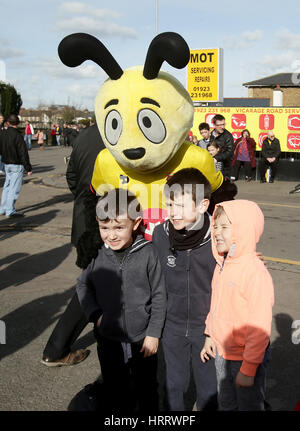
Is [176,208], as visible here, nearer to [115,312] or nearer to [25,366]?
[115,312]

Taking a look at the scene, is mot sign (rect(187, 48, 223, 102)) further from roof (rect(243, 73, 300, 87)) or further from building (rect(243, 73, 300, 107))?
roof (rect(243, 73, 300, 87))

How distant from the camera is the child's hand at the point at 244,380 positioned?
2.14m

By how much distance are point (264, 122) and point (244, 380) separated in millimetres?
12638

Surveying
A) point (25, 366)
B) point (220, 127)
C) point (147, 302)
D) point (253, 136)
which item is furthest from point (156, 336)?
point (253, 136)

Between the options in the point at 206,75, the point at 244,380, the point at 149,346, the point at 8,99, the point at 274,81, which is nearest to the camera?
the point at 244,380

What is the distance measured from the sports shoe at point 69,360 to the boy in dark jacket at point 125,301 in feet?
2.90

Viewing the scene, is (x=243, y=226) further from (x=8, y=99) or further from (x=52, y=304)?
(x=8, y=99)

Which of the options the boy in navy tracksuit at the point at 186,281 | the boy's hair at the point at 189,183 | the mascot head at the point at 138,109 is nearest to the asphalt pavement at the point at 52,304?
the boy in navy tracksuit at the point at 186,281

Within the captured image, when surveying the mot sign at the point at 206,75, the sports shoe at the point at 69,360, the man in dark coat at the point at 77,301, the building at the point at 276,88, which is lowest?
the sports shoe at the point at 69,360

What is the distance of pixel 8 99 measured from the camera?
1298 inches

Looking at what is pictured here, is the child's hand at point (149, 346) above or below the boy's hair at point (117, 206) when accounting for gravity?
below

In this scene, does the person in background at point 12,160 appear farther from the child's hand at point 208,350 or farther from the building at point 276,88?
the building at point 276,88

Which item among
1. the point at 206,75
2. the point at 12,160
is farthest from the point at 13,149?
the point at 206,75

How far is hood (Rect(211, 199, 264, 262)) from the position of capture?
217 centimetres
